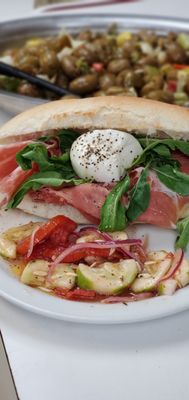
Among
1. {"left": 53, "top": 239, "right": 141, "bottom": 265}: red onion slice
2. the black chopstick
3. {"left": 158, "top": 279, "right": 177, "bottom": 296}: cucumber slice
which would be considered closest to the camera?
{"left": 158, "top": 279, "right": 177, "bottom": 296}: cucumber slice

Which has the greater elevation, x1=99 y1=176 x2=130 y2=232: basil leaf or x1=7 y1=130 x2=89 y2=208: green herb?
x1=7 y1=130 x2=89 y2=208: green herb

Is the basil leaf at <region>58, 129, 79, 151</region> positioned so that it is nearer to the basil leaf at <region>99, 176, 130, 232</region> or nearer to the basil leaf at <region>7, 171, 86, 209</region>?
the basil leaf at <region>7, 171, 86, 209</region>

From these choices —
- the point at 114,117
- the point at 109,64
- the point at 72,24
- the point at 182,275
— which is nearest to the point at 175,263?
the point at 182,275

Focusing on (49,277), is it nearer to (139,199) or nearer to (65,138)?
(139,199)

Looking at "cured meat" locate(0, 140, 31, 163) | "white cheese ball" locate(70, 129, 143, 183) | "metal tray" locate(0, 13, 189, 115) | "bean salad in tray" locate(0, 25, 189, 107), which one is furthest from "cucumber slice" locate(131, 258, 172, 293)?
"metal tray" locate(0, 13, 189, 115)

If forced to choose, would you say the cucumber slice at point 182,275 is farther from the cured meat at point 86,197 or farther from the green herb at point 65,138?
the green herb at point 65,138

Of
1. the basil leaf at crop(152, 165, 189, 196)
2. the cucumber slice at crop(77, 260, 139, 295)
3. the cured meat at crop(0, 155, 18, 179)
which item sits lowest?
the cucumber slice at crop(77, 260, 139, 295)

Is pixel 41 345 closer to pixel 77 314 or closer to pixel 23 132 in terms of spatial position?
pixel 77 314
